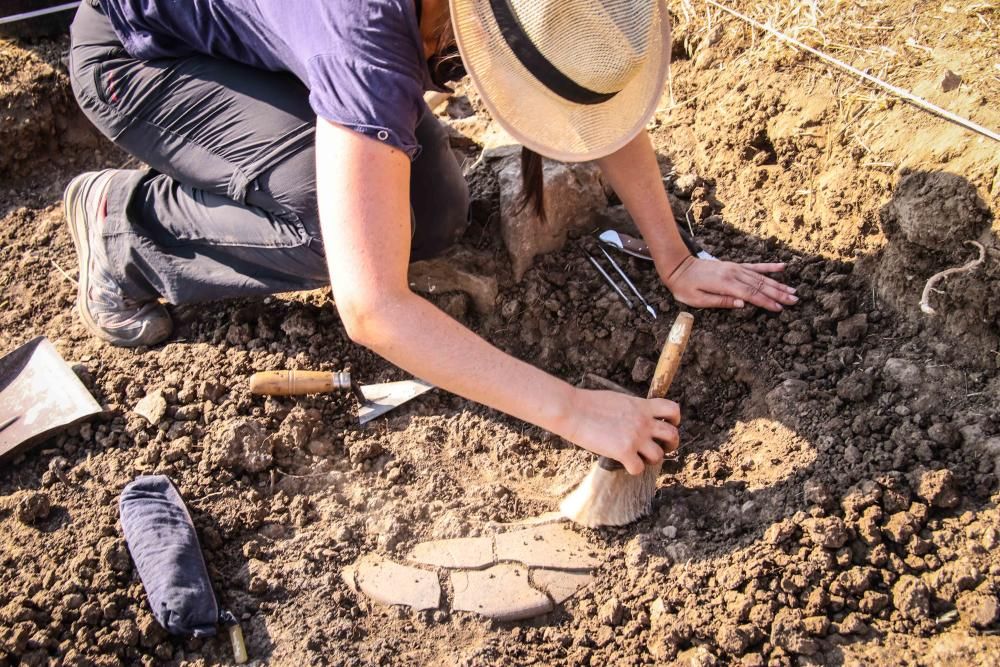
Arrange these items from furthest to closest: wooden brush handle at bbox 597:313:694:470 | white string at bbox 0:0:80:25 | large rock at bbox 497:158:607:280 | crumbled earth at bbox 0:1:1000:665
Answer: white string at bbox 0:0:80:25 < large rock at bbox 497:158:607:280 < wooden brush handle at bbox 597:313:694:470 < crumbled earth at bbox 0:1:1000:665

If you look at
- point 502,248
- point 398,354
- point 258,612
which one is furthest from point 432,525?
point 502,248

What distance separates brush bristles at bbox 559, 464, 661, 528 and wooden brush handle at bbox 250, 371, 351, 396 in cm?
82

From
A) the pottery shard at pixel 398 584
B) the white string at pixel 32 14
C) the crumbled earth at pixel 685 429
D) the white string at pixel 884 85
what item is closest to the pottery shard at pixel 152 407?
the crumbled earth at pixel 685 429

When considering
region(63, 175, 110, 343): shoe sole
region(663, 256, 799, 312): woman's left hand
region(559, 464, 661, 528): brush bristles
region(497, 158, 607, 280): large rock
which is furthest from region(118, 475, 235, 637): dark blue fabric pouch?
region(663, 256, 799, 312): woman's left hand

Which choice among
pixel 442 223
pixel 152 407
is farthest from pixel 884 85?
pixel 152 407

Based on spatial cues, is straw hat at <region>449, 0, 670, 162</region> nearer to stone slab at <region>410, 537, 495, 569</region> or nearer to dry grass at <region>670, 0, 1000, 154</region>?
stone slab at <region>410, 537, 495, 569</region>

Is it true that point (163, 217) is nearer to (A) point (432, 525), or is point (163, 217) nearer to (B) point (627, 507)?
(A) point (432, 525)

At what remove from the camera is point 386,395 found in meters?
2.59

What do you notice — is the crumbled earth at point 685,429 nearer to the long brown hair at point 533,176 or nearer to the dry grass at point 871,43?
the dry grass at point 871,43

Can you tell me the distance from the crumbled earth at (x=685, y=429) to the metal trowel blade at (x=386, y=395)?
4cm

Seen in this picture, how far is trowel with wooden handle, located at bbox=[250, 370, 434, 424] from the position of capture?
8.16 ft

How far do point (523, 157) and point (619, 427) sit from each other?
0.79 meters

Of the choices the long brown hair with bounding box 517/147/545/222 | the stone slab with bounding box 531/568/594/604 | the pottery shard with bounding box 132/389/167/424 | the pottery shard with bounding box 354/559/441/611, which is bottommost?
the stone slab with bounding box 531/568/594/604

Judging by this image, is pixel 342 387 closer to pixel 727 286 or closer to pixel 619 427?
pixel 619 427
